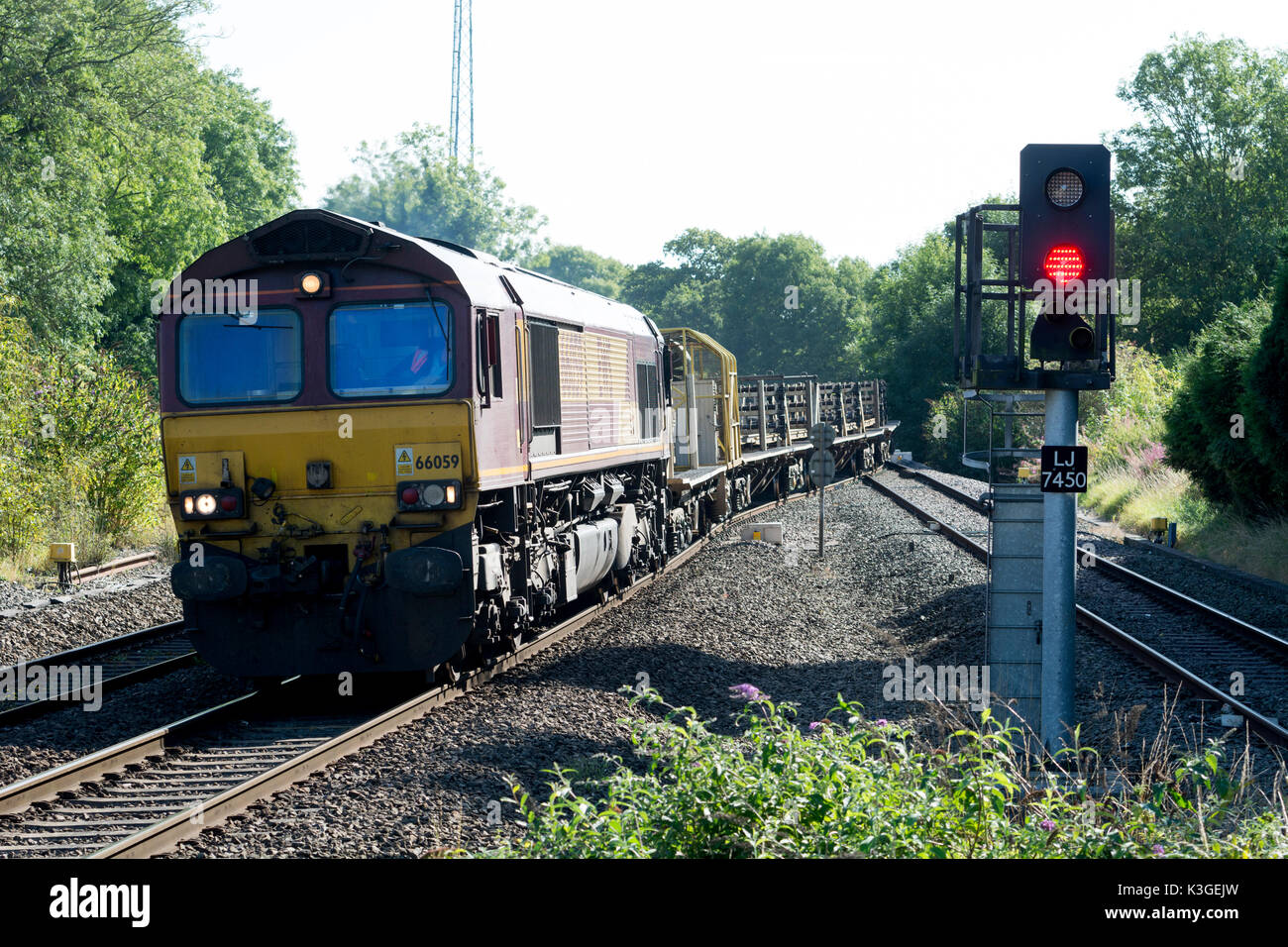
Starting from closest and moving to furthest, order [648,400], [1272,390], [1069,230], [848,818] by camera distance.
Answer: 1. [848,818]
2. [1069,230]
3. [648,400]
4. [1272,390]

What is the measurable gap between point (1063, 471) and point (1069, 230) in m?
1.29

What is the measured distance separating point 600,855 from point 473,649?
5915 millimetres

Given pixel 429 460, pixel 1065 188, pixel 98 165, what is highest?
pixel 98 165

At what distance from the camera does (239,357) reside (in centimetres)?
966

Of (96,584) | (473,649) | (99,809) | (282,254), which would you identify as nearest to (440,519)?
(473,649)

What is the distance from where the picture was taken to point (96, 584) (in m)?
15.8

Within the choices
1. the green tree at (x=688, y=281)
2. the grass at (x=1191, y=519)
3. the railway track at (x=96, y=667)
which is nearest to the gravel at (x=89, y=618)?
the railway track at (x=96, y=667)

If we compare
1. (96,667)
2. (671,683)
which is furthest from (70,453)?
(671,683)

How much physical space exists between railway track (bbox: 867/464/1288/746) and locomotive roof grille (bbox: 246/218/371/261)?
517 centimetres

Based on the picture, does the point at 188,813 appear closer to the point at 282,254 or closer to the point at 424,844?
the point at 424,844

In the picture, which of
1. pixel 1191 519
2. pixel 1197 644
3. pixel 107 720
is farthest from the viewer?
pixel 1191 519

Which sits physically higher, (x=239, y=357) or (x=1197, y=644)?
(x=239, y=357)

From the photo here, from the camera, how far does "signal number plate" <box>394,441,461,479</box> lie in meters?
9.27

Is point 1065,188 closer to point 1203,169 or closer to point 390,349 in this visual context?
point 390,349
